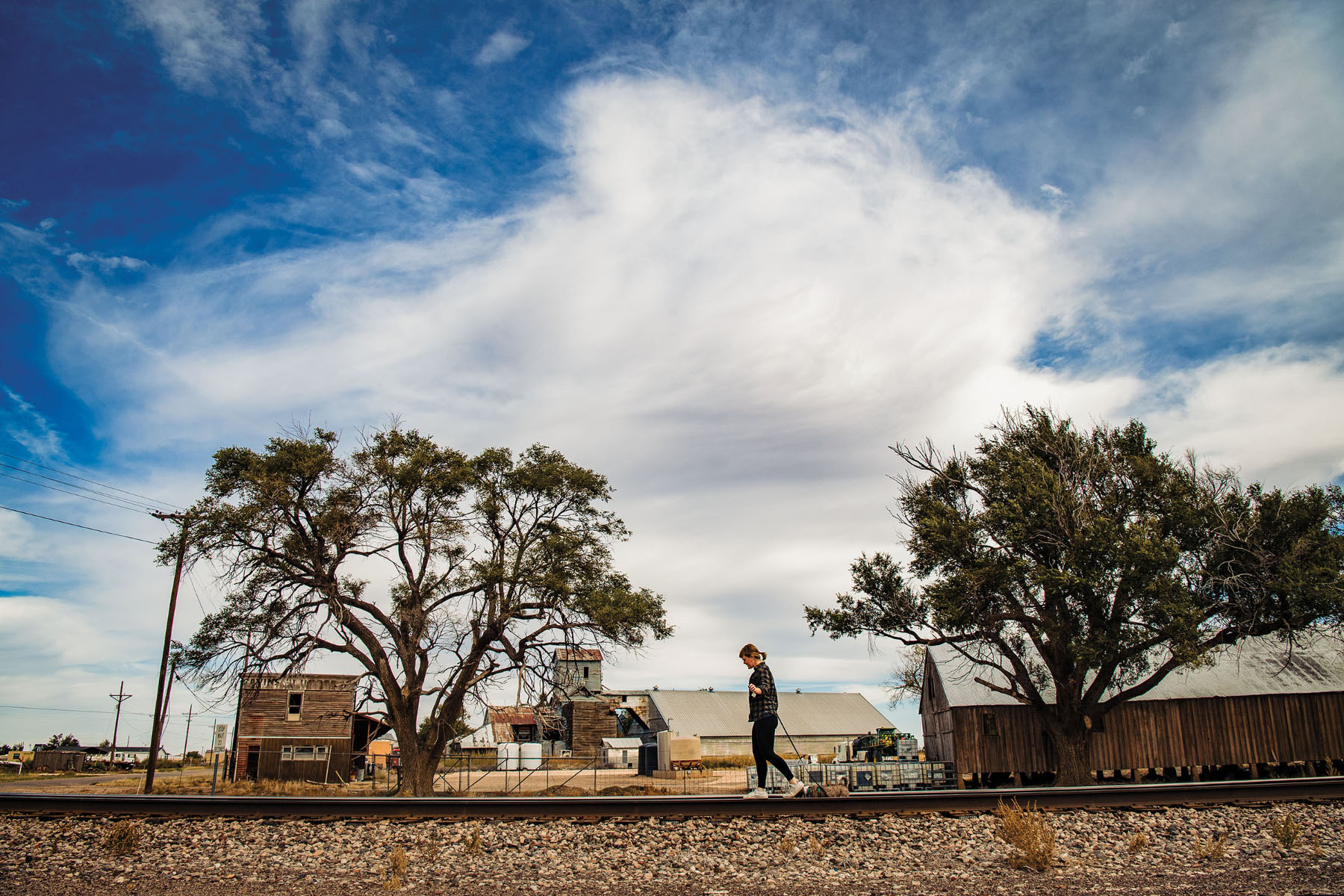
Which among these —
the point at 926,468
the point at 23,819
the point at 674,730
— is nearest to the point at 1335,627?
the point at 926,468

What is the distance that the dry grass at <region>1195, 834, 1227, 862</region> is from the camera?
8203mm

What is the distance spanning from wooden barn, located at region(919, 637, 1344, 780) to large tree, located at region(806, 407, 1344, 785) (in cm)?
120

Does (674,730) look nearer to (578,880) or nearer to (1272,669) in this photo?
(1272,669)

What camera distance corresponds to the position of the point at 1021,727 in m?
29.4

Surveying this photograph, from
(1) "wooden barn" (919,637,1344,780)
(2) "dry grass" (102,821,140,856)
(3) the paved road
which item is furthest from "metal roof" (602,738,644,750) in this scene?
(2) "dry grass" (102,821,140,856)

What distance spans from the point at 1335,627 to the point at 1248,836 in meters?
21.8

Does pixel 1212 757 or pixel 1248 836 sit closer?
pixel 1248 836

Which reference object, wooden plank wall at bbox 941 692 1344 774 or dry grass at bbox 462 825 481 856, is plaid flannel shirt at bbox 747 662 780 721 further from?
wooden plank wall at bbox 941 692 1344 774

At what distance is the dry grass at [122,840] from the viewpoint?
8289 millimetres

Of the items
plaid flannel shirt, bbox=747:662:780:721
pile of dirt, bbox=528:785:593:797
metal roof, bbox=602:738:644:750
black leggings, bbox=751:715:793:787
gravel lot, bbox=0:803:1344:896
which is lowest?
metal roof, bbox=602:738:644:750

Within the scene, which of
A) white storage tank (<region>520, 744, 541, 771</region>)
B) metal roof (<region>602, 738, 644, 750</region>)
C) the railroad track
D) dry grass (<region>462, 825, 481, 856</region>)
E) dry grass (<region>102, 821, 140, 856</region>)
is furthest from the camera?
metal roof (<region>602, 738, 644, 750</region>)

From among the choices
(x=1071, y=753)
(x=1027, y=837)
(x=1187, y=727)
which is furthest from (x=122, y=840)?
(x=1187, y=727)

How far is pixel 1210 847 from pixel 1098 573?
18329 mm

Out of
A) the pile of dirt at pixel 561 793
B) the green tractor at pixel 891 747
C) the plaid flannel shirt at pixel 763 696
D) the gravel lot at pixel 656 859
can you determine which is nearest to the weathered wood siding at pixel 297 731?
the pile of dirt at pixel 561 793
